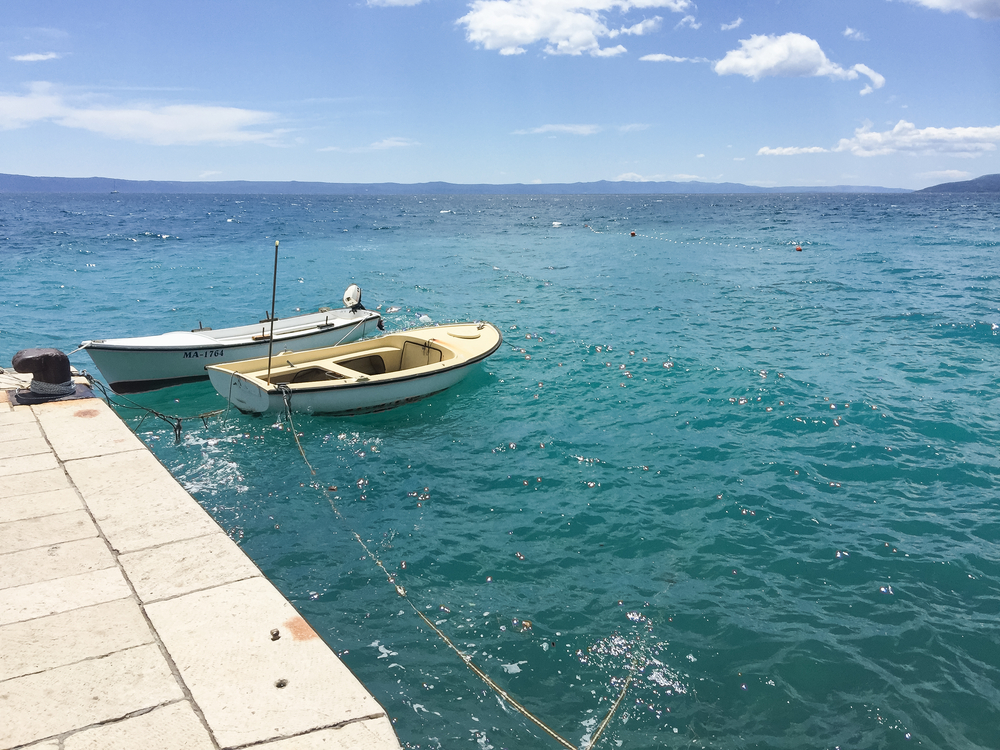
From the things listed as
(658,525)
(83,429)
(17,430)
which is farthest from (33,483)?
(658,525)

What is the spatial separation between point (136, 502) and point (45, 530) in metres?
0.77

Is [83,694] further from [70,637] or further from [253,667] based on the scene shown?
[253,667]

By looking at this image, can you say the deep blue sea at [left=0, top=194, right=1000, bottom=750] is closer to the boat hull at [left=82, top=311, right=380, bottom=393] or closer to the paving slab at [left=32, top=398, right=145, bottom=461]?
the boat hull at [left=82, top=311, right=380, bottom=393]

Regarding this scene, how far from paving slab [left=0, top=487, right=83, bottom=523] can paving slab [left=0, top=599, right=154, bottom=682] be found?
71.9 inches

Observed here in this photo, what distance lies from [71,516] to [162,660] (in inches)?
104

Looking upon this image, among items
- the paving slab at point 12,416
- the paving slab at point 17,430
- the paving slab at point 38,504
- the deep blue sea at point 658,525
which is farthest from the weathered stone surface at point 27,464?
the deep blue sea at point 658,525

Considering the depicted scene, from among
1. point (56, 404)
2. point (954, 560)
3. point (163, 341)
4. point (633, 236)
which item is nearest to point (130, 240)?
point (633, 236)

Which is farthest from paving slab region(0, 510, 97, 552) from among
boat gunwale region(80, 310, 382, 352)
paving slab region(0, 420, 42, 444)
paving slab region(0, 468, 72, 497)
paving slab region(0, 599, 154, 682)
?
boat gunwale region(80, 310, 382, 352)

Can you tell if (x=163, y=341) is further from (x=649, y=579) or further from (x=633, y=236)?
(x=633, y=236)

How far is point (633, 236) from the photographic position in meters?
65.1

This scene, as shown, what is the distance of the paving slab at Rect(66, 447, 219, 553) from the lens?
19.0ft

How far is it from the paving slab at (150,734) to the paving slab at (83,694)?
92 millimetres

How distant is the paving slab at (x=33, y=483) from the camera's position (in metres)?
6.49

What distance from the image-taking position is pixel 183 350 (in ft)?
49.1
